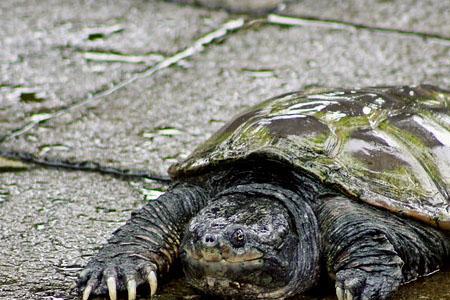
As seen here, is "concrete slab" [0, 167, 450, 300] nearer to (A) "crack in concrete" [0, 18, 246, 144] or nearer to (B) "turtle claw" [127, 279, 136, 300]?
(B) "turtle claw" [127, 279, 136, 300]

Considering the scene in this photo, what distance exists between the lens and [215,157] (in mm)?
3465

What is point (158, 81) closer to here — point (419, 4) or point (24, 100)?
point (24, 100)

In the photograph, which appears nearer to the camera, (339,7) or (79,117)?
(79,117)

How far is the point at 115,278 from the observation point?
10.3 feet

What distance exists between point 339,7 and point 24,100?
2.77m

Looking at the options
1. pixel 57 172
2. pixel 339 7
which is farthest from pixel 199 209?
pixel 339 7

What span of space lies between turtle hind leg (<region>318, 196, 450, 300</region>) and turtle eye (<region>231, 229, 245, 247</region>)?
0.35 meters

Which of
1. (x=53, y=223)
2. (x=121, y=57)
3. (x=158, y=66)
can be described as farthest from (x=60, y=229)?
(x=121, y=57)

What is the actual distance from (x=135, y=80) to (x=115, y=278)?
2.67 m

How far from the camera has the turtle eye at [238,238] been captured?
9.62 feet

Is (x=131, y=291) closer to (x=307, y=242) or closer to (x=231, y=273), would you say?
(x=231, y=273)

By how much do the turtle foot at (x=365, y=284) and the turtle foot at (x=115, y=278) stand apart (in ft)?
2.16

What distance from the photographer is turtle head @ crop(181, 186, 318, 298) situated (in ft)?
9.64

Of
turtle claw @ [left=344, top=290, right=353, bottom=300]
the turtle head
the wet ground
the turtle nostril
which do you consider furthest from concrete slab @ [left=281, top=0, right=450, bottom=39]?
the turtle nostril
